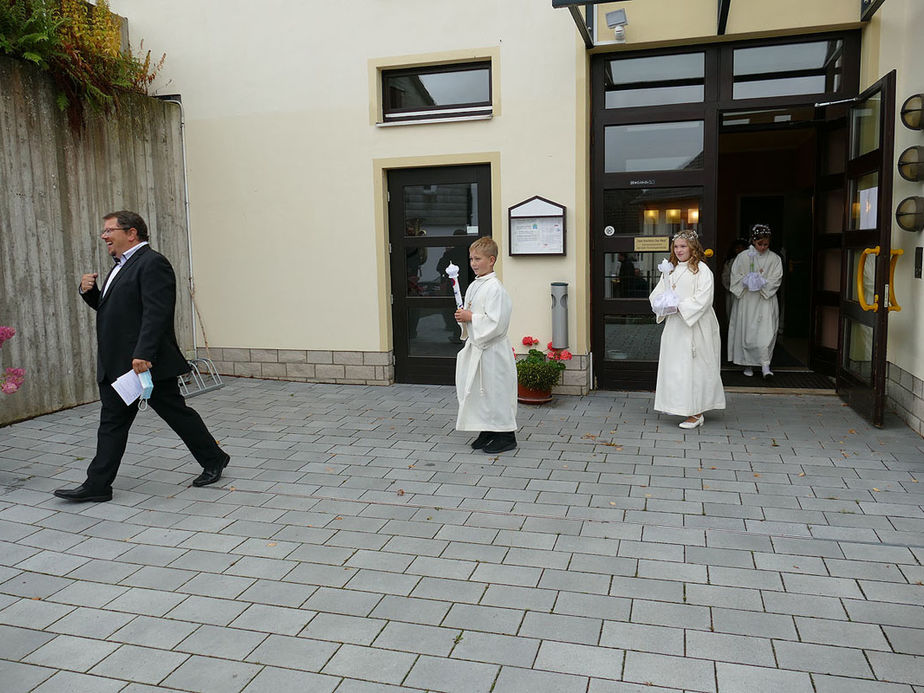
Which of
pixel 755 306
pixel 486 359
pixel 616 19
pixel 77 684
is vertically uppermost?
pixel 616 19

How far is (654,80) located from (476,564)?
5.86 metres

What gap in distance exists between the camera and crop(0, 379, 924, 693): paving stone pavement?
116 inches

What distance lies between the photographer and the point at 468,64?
827 centimetres

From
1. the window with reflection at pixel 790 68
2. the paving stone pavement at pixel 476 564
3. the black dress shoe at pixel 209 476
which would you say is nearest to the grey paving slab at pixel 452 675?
the paving stone pavement at pixel 476 564

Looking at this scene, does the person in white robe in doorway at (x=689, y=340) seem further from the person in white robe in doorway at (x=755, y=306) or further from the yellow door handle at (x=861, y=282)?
the person in white robe in doorway at (x=755, y=306)

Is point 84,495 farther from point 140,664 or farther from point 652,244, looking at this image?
point 652,244

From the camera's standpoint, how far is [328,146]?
8.62m

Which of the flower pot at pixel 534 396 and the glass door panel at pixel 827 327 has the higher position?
the glass door panel at pixel 827 327

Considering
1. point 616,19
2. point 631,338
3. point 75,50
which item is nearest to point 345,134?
point 75,50

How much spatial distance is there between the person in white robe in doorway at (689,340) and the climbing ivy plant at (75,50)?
585cm

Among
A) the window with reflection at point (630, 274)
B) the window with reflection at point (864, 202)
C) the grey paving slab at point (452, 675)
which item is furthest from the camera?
the window with reflection at point (630, 274)

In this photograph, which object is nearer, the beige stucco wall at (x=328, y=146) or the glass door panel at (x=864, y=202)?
the glass door panel at (x=864, y=202)

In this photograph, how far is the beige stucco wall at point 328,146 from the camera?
795 cm

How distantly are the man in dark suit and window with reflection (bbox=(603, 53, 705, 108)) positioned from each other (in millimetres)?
5115
